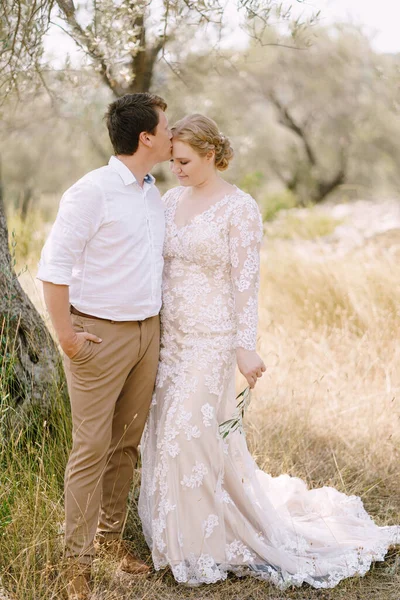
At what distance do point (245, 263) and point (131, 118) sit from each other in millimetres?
835

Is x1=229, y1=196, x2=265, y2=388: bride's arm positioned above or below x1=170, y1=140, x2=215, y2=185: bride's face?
below

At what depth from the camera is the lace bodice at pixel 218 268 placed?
3.25 m

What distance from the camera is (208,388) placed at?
338cm

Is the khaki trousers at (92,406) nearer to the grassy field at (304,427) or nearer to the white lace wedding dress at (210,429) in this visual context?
the grassy field at (304,427)

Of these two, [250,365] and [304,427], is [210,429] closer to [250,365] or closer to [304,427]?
[250,365]

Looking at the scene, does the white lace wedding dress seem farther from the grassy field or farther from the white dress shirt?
the white dress shirt

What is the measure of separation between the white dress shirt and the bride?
25 cm

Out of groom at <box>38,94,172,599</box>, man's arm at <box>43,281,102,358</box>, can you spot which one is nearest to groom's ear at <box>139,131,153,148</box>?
groom at <box>38,94,172,599</box>

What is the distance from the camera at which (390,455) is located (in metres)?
4.64

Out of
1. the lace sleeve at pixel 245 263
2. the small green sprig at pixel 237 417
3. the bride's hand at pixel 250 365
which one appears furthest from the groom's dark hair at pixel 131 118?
the small green sprig at pixel 237 417

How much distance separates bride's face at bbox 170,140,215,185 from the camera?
10.9 feet

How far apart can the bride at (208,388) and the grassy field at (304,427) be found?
0.45 ft

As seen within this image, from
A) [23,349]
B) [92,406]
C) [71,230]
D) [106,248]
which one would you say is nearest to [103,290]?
[106,248]

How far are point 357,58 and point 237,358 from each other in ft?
68.6
